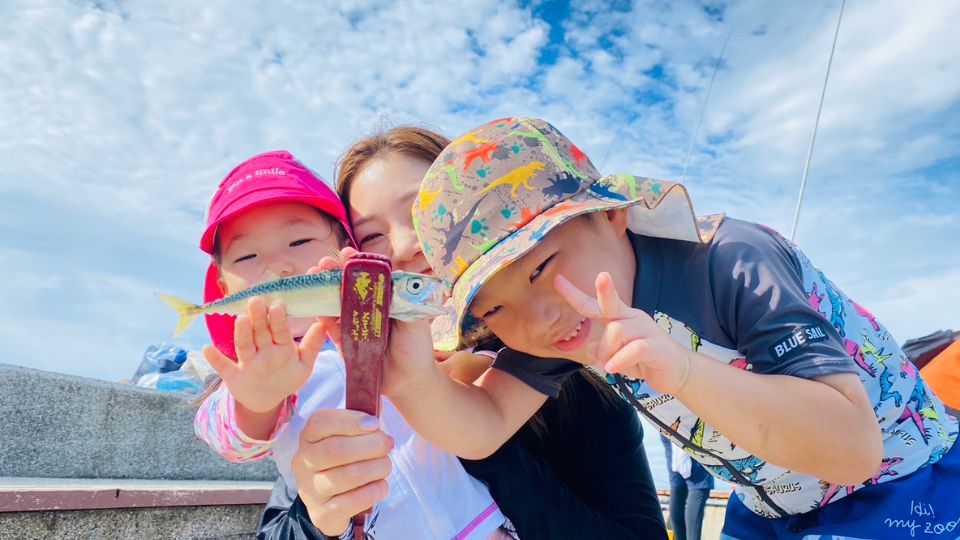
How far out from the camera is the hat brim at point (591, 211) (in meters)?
1.98

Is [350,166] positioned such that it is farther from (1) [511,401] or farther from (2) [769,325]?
(2) [769,325]

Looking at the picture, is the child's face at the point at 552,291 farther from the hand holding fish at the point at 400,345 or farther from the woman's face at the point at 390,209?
the woman's face at the point at 390,209

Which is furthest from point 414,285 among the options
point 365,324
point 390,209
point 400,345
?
point 390,209

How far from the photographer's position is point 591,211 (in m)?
2.02

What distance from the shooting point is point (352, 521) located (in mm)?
1851

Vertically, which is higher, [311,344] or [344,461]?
[311,344]

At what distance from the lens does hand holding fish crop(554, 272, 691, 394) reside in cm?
161

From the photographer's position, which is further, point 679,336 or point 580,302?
point 679,336

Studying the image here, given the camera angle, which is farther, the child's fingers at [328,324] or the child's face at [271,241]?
the child's face at [271,241]

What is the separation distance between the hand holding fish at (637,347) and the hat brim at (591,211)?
1.18 feet

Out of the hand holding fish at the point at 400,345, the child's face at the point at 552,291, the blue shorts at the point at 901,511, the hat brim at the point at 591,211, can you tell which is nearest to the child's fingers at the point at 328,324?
the hand holding fish at the point at 400,345

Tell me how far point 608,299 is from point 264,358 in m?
0.89

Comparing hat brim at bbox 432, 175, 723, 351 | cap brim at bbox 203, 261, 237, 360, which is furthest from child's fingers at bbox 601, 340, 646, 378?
cap brim at bbox 203, 261, 237, 360

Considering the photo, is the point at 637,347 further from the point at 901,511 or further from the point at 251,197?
the point at 251,197
